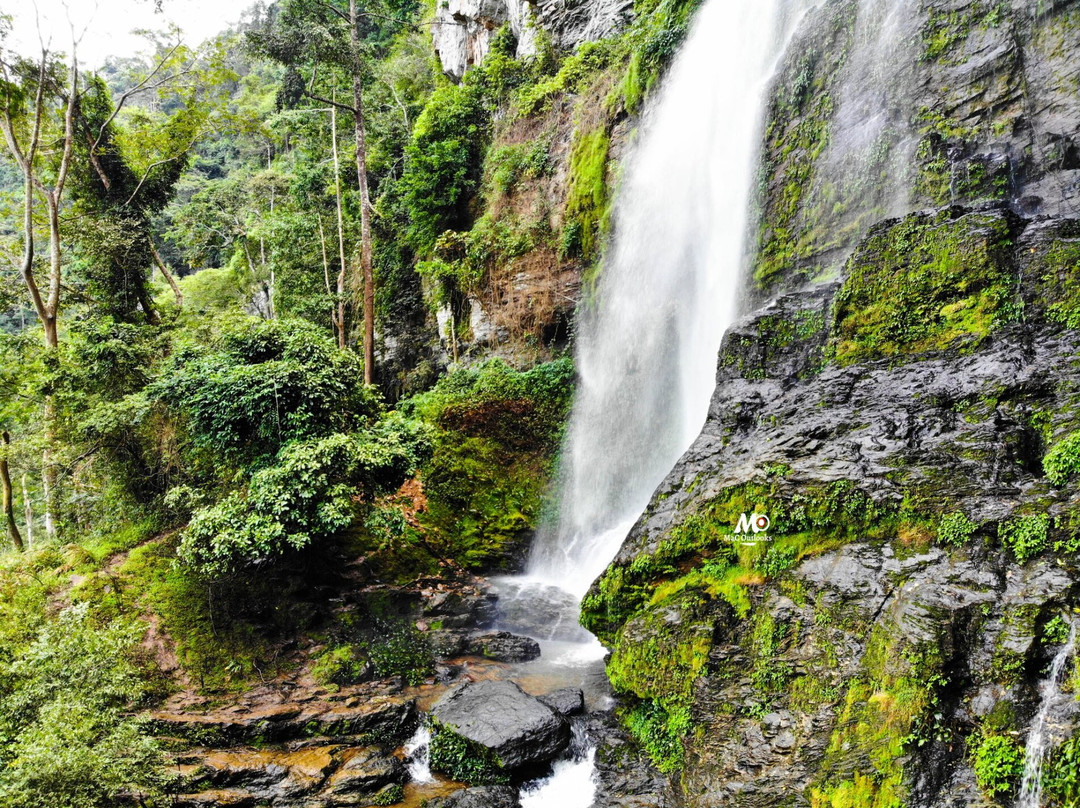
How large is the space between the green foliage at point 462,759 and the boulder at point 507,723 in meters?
0.07

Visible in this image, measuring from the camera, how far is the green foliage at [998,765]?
4078mm

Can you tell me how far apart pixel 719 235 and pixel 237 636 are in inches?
473

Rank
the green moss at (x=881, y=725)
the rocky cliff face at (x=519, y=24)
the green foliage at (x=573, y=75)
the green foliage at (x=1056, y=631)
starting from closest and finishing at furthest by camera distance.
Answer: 1. the green foliage at (x=1056, y=631)
2. the green moss at (x=881, y=725)
3. the green foliage at (x=573, y=75)
4. the rocky cliff face at (x=519, y=24)

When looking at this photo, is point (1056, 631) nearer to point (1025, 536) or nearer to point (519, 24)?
point (1025, 536)

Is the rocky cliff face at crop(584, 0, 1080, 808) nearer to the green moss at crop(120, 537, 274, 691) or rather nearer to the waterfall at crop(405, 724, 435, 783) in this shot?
the waterfall at crop(405, 724, 435, 783)

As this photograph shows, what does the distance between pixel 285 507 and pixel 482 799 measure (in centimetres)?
490

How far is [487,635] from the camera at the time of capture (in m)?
10.0

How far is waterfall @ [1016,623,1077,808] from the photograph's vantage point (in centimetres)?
392

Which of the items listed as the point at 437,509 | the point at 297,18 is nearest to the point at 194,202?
the point at 297,18

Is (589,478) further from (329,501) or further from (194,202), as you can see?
(194,202)

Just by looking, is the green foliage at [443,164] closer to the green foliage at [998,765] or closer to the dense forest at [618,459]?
the dense forest at [618,459]

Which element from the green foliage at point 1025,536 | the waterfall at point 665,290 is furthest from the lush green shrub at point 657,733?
the waterfall at point 665,290

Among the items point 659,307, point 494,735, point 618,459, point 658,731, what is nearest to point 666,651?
point 658,731

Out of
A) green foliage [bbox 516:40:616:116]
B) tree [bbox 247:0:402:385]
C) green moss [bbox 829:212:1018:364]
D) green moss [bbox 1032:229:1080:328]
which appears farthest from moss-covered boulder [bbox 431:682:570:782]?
green foliage [bbox 516:40:616:116]
